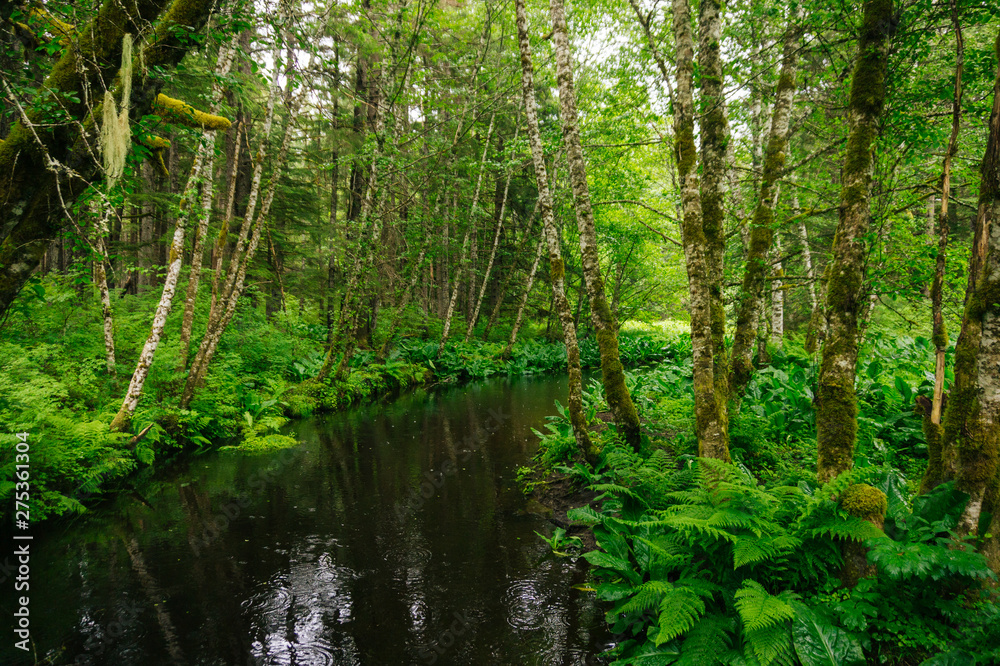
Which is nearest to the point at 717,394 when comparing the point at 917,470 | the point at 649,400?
the point at 917,470

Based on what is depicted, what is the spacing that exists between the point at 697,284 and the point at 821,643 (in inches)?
113

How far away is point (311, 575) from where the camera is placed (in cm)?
443

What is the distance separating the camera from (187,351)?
9.26 m

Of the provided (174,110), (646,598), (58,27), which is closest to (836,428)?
(646,598)

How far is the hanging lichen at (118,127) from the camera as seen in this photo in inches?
129

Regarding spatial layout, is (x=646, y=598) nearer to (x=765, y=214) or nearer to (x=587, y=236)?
(x=587, y=236)

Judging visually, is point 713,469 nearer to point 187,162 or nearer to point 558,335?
point 187,162

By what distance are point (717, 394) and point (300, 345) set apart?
39.1 feet

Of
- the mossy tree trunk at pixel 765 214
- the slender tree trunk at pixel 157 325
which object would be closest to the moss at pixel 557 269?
the mossy tree trunk at pixel 765 214

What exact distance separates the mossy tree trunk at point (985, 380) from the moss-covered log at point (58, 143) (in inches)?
223

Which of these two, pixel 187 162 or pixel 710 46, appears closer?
pixel 710 46

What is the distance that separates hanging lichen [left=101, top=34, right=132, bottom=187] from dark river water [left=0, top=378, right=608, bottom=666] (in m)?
3.60

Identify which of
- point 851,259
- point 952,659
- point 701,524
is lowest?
point 952,659

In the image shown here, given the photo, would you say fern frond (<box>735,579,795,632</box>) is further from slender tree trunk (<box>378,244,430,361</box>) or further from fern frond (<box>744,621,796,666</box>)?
slender tree trunk (<box>378,244,430,361</box>)
